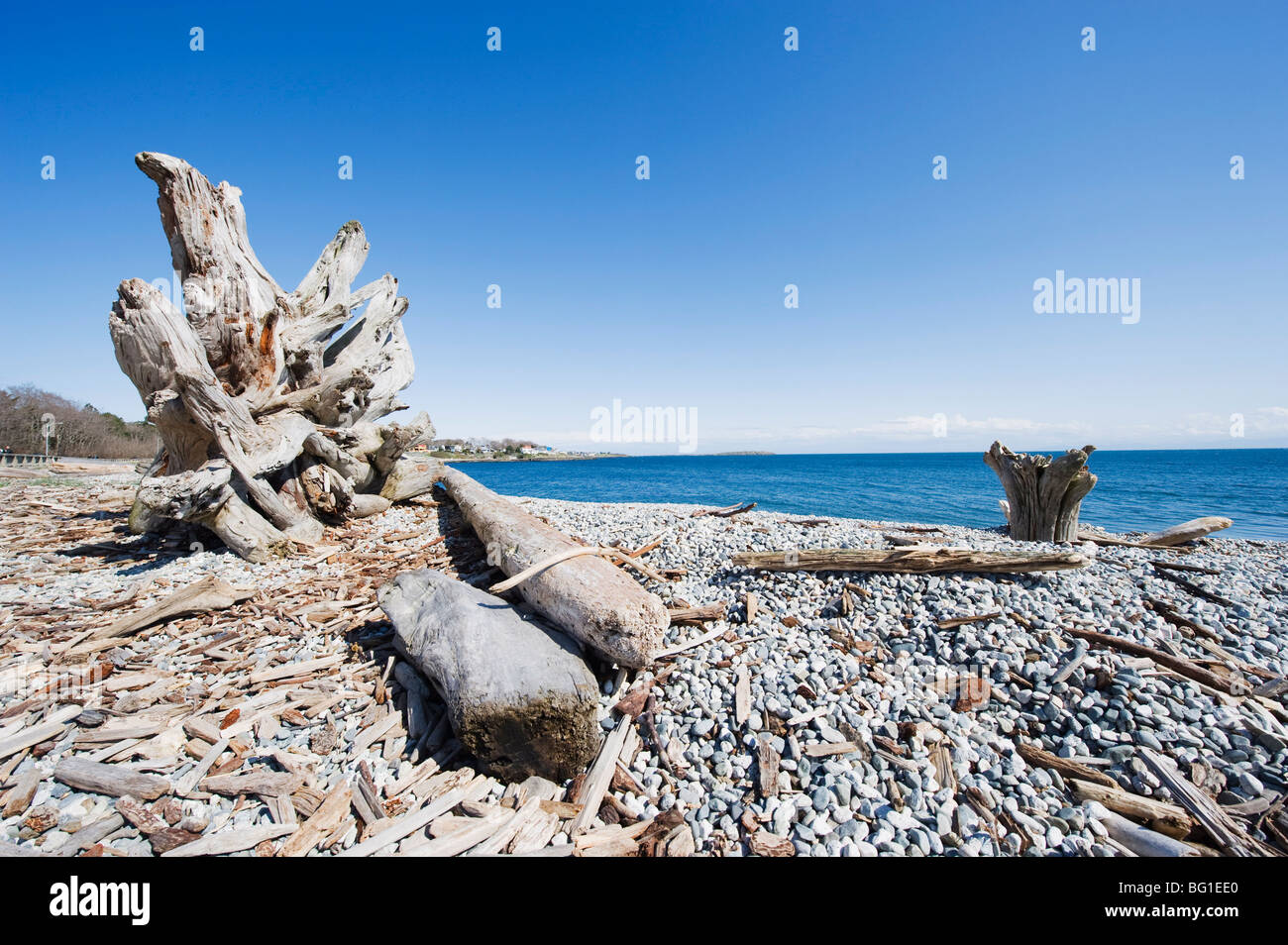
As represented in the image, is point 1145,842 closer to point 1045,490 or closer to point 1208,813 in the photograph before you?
point 1208,813

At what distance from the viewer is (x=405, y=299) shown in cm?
1105

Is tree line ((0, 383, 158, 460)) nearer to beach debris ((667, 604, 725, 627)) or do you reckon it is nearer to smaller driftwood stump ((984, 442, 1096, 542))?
beach debris ((667, 604, 725, 627))

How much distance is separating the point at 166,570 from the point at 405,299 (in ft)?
24.9

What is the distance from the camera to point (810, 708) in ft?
11.5

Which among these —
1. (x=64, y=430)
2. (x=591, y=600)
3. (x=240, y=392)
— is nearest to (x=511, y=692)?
(x=591, y=600)

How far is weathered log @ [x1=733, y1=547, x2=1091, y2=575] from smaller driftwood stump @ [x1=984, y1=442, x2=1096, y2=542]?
15.5ft

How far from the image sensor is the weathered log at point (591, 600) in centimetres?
360

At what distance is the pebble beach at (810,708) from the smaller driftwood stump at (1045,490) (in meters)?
A: 3.27

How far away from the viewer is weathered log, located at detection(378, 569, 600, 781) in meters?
2.92

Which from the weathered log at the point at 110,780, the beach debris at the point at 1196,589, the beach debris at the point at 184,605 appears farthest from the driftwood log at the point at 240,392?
the beach debris at the point at 1196,589

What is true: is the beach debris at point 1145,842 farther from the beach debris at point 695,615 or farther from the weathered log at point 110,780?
the weathered log at point 110,780
